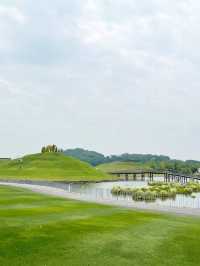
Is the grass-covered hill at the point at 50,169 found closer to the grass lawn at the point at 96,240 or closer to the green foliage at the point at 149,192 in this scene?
the green foliage at the point at 149,192

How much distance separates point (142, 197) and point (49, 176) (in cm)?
7972

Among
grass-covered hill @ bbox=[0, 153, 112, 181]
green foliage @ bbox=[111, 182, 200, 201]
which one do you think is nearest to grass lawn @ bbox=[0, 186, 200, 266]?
green foliage @ bbox=[111, 182, 200, 201]

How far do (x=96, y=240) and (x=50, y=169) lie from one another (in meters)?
137

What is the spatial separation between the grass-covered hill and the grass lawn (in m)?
104

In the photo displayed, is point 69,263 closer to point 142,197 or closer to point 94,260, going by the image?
point 94,260

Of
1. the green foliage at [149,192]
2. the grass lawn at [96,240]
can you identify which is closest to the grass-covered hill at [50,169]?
the green foliage at [149,192]

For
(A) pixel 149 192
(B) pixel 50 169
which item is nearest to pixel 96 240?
(A) pixel 149 192

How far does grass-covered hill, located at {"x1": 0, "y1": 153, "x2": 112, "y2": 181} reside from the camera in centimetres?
14075

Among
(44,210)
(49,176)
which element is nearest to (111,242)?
(44,210)

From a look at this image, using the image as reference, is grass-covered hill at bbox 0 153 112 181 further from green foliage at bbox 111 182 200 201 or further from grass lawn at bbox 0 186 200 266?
grass lawn at bbox 0 186 200 266

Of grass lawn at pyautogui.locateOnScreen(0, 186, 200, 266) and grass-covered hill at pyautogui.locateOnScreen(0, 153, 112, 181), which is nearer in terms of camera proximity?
grass lawn at pyautogui.locateOnScreen(0, 186, 200, 266)

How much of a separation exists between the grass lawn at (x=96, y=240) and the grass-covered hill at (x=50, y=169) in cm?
10400

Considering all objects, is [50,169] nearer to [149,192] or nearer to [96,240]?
[149,192]

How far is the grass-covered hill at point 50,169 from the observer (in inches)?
5541
